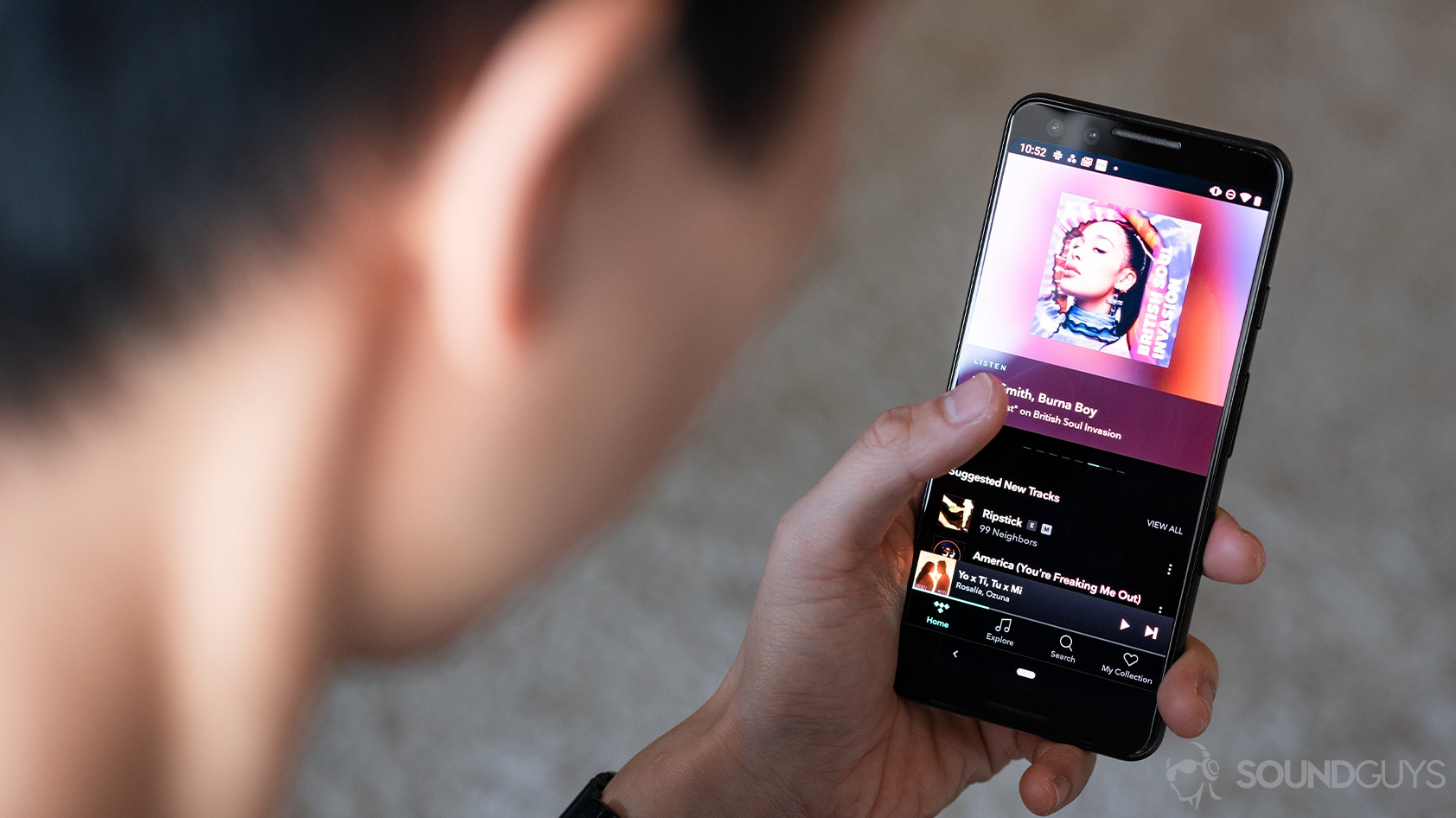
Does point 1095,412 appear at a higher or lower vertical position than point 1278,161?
lower

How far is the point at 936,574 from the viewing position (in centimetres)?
53

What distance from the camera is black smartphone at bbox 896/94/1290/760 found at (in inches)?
19.9

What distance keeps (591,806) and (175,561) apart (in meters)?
0.36

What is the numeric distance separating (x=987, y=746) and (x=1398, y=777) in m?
0.40

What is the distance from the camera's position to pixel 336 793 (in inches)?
29.0

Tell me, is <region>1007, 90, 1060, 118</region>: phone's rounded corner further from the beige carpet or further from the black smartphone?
the beige carpet

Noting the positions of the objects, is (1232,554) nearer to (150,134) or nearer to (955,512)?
(955,512)

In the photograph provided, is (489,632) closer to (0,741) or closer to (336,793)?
(336,793)

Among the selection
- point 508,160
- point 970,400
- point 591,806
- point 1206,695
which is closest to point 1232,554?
point 1206,695

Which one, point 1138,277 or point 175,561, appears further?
point 175,561

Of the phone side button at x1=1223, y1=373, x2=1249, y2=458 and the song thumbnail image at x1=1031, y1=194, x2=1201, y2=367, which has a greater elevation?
the song thumbnail image at x1=1031, y1=194, x2=1201, y2=367

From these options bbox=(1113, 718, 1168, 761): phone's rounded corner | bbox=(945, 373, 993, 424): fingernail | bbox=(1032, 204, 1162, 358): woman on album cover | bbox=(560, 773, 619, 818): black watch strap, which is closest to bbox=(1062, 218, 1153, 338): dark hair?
bbox=(1032, 204, 1162, 358): woman on album cover

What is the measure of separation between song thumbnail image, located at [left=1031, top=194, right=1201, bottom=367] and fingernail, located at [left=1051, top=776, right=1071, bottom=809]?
24 centimetres

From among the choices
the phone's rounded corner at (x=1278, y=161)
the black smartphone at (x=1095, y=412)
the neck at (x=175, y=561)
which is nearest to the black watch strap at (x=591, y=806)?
the black smartphone at (x=1095, y=412)
